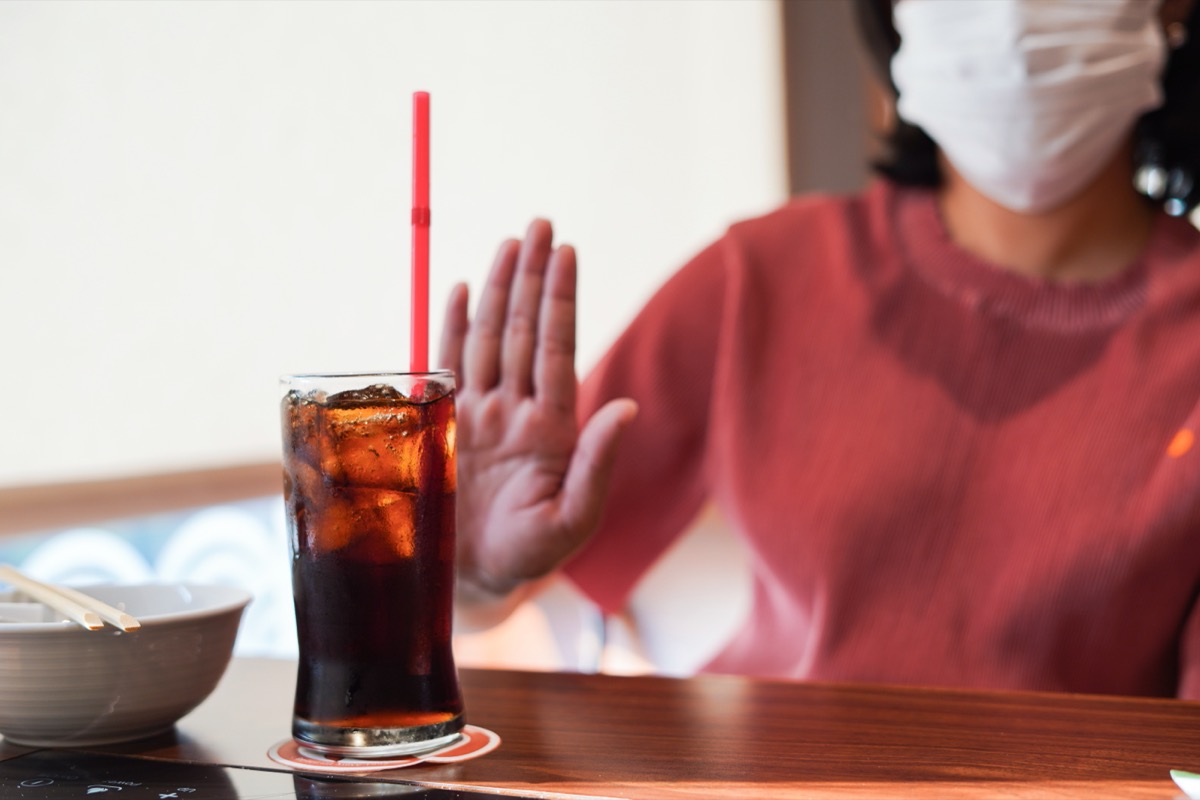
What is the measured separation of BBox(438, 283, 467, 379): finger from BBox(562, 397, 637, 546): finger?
0.15 metres

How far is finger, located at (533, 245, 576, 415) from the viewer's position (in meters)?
1.06

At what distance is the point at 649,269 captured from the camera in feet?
9.11

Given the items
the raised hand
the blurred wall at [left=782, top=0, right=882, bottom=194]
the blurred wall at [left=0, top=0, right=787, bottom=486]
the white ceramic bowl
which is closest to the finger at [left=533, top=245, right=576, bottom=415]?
the raised hand

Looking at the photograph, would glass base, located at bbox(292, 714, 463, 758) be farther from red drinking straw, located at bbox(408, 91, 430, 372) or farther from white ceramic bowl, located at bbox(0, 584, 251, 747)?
red drinking straw, located at bbox(408, 91, 430, 372)

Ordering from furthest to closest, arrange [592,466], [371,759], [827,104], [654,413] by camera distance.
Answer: [827,104] → [654,413] → [592,466] → [371,759]

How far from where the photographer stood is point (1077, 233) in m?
1.43

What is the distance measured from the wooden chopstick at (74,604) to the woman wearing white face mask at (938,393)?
0.39 meters

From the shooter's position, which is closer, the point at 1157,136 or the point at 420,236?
the point at 420,236

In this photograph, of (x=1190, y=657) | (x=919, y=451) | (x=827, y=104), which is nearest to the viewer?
(x=1190, y=657)

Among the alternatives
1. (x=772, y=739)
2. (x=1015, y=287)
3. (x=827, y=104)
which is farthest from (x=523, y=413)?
(x=827, y=104)

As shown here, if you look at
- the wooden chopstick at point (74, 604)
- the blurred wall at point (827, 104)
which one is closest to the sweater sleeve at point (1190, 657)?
the wooden chopstick at point (74, 604)

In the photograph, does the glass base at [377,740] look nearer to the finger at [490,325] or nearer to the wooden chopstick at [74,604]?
the wooden chopstick at [74,604]

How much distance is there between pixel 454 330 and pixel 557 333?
0.10 meters

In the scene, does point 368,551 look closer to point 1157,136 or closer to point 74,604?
point 74,604
